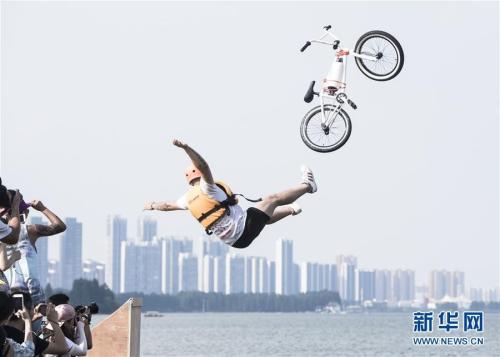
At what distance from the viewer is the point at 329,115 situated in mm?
17391

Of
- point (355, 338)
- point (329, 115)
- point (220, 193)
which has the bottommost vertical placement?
point (355, 338)

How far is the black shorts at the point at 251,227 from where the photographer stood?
15578 mm

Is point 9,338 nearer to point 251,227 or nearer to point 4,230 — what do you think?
point 4,230

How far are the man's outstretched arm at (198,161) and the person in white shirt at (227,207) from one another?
0.01 metres

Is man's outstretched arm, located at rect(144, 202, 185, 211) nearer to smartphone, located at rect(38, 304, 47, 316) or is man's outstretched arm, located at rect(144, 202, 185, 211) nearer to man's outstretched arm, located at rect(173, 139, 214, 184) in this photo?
man's outstretched arm, located at rect(173, 139, 214, 184)

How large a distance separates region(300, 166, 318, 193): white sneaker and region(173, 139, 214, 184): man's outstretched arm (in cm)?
148

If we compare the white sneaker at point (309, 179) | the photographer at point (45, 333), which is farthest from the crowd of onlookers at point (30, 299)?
the white sneaker at point (309, 179)

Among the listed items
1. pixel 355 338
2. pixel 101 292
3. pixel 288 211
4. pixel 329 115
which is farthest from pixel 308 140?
pixel 101 292

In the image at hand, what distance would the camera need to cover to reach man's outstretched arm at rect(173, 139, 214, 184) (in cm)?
1404

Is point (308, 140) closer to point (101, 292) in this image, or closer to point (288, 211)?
point (288, 211)

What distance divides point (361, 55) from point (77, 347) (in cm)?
560

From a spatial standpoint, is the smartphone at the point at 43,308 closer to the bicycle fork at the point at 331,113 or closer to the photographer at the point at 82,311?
the photographer at the point at 82,311

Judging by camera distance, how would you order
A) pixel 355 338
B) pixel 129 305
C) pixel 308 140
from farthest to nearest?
pixel 355 338 → pixel 129 305 → pixel 308 140

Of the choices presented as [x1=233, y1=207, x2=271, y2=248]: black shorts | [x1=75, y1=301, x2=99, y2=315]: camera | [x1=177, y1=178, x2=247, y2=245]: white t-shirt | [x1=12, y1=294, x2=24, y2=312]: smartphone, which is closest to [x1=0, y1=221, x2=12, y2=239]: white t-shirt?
[x1=12, y1=294, x2=24, y2=312]: smartphone
